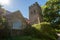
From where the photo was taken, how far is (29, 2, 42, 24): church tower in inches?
1597

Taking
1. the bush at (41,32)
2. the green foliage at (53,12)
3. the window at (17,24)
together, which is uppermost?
the green foliage at (53,12)

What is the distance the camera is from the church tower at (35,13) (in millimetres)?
40569

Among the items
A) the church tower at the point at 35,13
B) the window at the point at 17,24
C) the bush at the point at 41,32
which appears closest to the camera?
the bush at the point at 41,32

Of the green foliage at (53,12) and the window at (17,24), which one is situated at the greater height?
the green foliage at (53,12)

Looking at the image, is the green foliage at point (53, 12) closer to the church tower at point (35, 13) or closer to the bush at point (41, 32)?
the church tower at point (35, 13)

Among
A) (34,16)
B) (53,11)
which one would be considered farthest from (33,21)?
(53,11)

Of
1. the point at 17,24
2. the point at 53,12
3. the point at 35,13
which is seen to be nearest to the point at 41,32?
the point at 17,24

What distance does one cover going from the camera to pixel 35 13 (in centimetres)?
4325

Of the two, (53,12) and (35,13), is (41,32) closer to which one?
(53,12)

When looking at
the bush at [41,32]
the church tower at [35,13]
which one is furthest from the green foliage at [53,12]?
the bush at [41,32]

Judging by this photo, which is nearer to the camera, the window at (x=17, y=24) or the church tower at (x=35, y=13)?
the window at (x=17, y=24)

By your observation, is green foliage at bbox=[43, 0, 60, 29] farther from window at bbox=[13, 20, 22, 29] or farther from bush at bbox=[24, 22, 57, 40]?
window at bbox=[13, 20, 22, 29]

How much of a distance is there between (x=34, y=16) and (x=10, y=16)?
1593 cm

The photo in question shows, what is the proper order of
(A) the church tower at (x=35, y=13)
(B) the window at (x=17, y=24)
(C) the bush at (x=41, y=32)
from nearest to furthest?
(C) the bush at (x=41, y=32)
(B) the window at (x=17, y=24)
(A) the church tower at (x=35, y=13)
